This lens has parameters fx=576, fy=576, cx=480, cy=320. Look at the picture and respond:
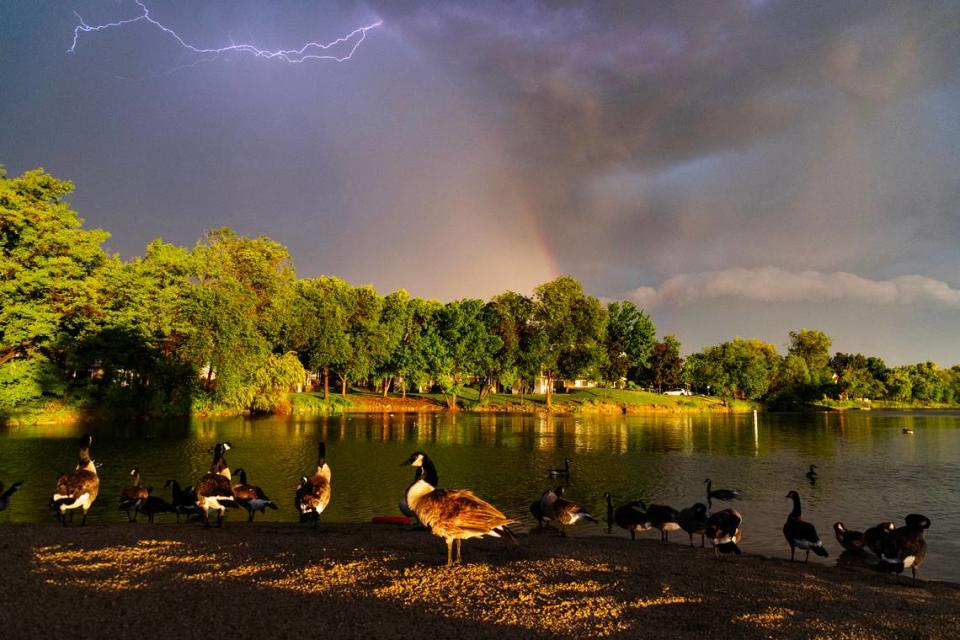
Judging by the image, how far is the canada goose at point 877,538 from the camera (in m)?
16.2

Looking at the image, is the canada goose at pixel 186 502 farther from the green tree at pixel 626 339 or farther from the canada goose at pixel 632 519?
the green tree at pixel 626 339

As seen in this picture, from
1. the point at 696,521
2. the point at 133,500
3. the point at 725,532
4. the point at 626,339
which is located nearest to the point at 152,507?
the point at 133,500

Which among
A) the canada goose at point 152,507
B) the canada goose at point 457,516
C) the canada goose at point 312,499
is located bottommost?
the canada goose at point 152,507

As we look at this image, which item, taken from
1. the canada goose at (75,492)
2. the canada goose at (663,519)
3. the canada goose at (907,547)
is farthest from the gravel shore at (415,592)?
the canada goose at (663,519)

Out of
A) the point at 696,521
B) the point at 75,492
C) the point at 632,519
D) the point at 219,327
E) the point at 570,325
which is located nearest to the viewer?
the point at 75,492

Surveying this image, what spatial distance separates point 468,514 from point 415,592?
7.17ft

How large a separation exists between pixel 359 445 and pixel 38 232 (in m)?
39.6

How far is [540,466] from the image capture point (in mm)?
39156

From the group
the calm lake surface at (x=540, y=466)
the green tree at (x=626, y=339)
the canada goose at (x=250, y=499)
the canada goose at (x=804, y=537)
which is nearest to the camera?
the canada goose at (x=804, y=537)

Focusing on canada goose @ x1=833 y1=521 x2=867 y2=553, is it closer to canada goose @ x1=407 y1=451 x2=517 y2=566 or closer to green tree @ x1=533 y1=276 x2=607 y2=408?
canada goose @ x1=407 y1=451 x2=517 y2=566

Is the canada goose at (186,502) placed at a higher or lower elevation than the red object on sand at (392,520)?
higher

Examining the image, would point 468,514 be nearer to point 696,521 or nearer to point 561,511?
point 561,511

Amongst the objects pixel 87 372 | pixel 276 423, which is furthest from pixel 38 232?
pixel 276 423

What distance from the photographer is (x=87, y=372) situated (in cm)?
6881
